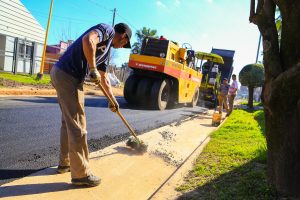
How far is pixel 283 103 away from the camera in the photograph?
3.54 m

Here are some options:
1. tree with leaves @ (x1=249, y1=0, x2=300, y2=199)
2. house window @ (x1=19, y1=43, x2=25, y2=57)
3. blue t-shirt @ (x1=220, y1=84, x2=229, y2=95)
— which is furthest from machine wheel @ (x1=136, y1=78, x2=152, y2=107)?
tree with leaves @ (x1=249, y1=0, x2=300, y2=199)

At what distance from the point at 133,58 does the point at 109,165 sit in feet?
27.8

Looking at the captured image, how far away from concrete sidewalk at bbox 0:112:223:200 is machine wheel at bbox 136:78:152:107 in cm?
639

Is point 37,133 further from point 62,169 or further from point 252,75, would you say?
point 252,75

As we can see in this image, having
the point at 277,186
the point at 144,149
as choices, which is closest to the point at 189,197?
the point at 277,186

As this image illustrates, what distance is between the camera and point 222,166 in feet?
16.7

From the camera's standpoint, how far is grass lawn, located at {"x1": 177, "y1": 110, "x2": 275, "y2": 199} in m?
3.85

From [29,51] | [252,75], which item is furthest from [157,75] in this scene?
[29,51]

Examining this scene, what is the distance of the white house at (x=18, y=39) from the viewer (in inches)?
703

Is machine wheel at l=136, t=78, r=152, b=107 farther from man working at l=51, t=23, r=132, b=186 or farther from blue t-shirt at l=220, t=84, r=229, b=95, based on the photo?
man working at l=51, t=23, r=132, b=186

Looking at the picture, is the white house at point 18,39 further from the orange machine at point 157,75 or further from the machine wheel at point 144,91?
the machine wheel at point 144,91

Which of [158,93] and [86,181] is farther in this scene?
[158,93]

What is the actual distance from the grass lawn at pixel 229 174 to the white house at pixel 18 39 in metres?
13.9

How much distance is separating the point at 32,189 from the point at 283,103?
8.88 feet
